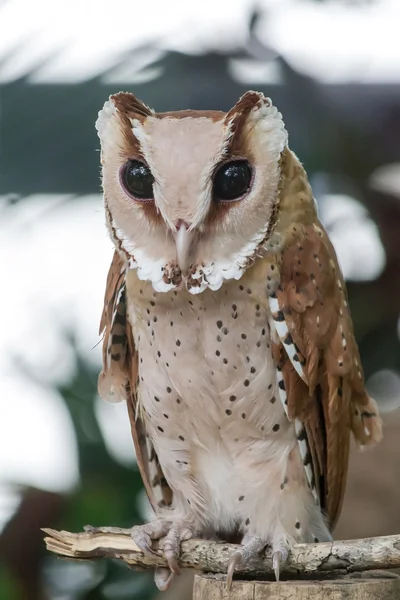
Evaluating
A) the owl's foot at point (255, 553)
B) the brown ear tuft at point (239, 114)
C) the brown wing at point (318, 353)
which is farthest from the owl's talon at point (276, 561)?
the brown ear tuft at point (239, 114)

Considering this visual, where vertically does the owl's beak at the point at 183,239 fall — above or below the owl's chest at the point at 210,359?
above

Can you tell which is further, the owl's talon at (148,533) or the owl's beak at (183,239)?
the owl's talon at (148,533)

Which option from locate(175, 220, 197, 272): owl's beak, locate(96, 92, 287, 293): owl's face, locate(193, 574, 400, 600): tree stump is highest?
locate(96, 92, 287, 293): owl's face

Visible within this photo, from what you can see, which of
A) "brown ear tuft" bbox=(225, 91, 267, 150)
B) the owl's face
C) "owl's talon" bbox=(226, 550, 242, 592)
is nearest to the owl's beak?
the owl's face

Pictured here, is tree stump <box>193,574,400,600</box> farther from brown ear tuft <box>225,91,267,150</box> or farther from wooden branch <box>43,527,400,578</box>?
brown ear tuft <box>225,91,267,150</box>

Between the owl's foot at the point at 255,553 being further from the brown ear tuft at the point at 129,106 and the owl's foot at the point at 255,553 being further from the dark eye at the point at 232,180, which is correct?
the brown ear tuft at the point at 129,106

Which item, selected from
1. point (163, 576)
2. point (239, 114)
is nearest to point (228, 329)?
point (239, 114)

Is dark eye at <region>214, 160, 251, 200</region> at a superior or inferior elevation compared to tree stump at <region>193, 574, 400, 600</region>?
superior
